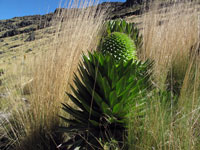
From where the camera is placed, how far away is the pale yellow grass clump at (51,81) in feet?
5.15

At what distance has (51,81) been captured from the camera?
1733 millimetres

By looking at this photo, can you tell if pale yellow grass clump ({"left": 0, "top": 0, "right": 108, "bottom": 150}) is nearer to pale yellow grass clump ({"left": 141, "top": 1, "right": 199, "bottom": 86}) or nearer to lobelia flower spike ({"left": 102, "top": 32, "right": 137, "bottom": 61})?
lobelia flower spike ({"left": 102, "top": 32, "right": 137, "bottom": 61})

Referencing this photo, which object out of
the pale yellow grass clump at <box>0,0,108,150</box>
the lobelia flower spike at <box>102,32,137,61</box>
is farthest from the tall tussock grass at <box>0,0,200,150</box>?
the lobelia flower spike at <box>102,32,137,61</box>

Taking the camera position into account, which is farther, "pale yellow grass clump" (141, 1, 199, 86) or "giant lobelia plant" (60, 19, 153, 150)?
"pale yellow grass clump" (141, 1, 199, 86)

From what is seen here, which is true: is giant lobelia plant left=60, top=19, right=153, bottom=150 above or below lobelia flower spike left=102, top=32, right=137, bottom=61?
below

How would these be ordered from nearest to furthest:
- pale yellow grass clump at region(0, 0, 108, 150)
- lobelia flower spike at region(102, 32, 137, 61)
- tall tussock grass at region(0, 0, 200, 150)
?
tall tussock grass at region(0, 0, 200, 150) < lobelia flower spike at region(102, 32, 137, 61) < pale yellow grass clump at region(0, 0, 108, 150)

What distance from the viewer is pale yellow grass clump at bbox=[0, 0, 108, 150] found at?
5.15ft

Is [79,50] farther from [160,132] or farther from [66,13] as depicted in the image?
[160,132]

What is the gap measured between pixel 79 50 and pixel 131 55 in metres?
0.77

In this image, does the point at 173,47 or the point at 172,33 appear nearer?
the point at 173,47

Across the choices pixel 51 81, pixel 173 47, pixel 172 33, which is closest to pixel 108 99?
pixel 51 81

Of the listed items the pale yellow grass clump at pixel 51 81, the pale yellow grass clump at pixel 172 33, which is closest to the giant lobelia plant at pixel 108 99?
the pale yellow grass clump at pixel 51 81

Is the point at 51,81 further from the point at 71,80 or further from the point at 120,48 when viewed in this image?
the point at 120,48

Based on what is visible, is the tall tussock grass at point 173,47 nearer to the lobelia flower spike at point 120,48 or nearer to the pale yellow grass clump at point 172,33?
the pale yellow grass clump at point 172,33
